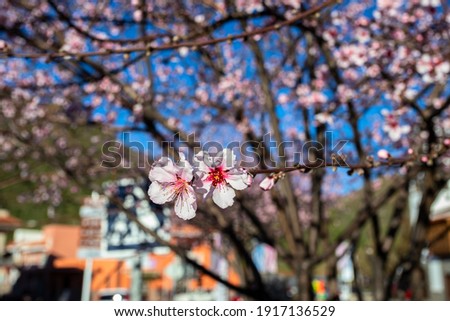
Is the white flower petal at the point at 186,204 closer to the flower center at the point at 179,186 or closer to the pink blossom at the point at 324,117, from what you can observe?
the flower center at the point at 179,186

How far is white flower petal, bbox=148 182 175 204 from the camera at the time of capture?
1501 millimetres

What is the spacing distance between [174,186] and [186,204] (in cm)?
8

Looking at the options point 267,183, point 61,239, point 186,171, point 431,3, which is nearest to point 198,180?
point 186,171

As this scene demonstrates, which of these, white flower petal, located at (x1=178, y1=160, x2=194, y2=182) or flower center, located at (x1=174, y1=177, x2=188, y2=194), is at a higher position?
white flower petal, located at (x1=178, y1=160, x2=194, y2=182)

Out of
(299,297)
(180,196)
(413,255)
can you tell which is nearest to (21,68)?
(299,297)

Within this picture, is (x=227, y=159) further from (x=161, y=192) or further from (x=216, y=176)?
(x=161, y=192)

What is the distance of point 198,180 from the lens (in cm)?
148

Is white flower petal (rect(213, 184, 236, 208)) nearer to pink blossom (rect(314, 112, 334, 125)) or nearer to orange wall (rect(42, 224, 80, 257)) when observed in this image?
pink blossom (rect(314, 112, 334, 125))

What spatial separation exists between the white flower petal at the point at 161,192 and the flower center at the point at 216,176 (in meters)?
0.14

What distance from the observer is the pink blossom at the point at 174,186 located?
57.9 inches

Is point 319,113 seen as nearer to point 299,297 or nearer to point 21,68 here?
point 299,297

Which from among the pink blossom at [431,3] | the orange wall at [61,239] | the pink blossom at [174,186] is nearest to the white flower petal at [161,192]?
the pink blossom at [174,186]

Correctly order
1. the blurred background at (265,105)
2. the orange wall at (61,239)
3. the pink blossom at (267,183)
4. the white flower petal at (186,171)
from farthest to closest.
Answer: the orange wall at (61,239) → the blurred background at (265,105) → the pink blossom at (267,183) → the white flower petal at (186,171)

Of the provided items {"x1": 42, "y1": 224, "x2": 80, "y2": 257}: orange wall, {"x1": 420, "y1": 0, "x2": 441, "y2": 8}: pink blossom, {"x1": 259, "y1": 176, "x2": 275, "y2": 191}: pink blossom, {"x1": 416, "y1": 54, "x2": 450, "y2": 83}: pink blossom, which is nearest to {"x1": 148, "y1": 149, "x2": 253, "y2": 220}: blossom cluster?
{"x1": 259, "y1": 176, "x2": 275, "y2": 191}: pink blossom
